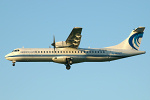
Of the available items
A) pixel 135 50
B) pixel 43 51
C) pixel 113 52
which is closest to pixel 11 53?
pixel 43 51

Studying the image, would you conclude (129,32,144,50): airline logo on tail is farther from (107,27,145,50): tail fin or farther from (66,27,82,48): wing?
(66,27,82,48): wing

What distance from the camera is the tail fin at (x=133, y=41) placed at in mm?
48625

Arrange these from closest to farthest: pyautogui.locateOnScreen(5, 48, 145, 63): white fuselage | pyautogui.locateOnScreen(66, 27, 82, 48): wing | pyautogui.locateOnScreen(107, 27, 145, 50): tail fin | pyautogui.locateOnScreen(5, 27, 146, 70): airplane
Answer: pyautogui.locateOnScreen(66, 27, 82, 48): wing → pyautogui.locateOnScreen(5, 27, 146, 70): airplane → pyautogui.locateOnScreen(5, 48, 145, 63): white fuselage → pyautogui.locateOnScreen(107, 27, 145, 50): tail fin

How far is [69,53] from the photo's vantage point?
4584 cm

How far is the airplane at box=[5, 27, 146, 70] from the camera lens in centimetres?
4488

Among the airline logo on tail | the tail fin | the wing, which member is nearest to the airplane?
the wing

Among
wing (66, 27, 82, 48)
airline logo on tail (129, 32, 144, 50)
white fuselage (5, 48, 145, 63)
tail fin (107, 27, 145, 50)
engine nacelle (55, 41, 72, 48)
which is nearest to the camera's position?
wing (66, 27, 82, 48)

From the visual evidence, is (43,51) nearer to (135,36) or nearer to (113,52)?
(113,52)

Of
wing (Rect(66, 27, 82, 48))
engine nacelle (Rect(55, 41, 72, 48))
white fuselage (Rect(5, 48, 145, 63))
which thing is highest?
wing (Rect(66, 27, 82, 48))

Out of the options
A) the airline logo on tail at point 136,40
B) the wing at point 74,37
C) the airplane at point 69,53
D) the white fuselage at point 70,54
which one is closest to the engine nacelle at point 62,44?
the airplane at point 69,53

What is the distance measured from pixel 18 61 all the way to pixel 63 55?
653cm

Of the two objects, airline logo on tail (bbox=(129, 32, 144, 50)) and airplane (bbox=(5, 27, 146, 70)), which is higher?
airline logo on tail (bbox=(129, 32, 144, 50))

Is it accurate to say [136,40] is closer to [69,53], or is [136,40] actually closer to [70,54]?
[70,54]

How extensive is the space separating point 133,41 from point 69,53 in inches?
415
